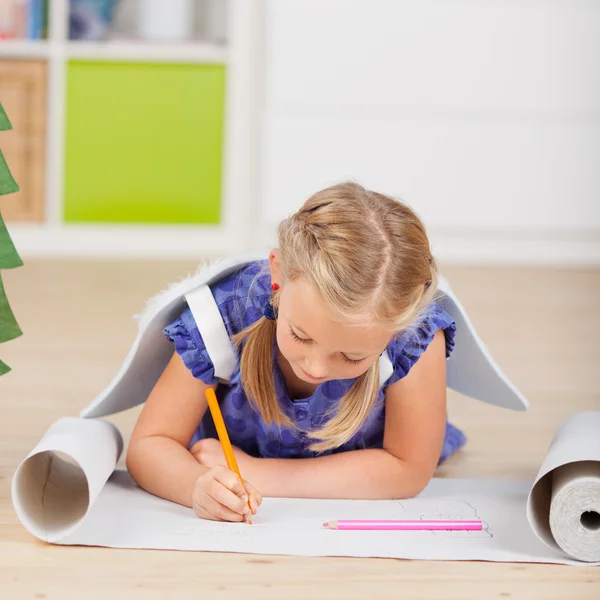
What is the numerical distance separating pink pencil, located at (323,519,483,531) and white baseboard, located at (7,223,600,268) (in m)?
2.48

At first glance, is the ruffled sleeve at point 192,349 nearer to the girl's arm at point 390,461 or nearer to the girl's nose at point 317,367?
the girl's arm at point 390,461

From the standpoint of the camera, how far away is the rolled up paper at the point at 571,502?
1220 millimetres

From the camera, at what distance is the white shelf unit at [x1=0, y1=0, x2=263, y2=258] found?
3654 millimetres

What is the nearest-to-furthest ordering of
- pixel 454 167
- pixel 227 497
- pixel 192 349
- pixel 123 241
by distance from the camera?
1. pixel 227 497
2. pixel 192 349
3. pixel 123 241
4. pixel 454 167

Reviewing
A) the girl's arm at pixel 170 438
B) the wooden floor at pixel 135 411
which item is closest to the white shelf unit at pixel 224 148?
the wooden floor at pixel 135 411

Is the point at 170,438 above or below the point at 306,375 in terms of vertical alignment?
below

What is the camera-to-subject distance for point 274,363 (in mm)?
1380

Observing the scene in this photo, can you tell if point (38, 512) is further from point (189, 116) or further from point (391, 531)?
point (189, 116)

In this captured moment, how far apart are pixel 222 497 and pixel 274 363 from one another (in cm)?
19

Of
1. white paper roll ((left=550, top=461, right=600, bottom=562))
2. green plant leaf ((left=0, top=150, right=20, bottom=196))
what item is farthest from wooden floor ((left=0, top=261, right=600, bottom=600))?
green plant leaf ((left=0, top=150, right=20, bottom=196))

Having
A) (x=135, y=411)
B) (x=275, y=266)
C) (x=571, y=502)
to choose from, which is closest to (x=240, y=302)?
(x=275, y=266)

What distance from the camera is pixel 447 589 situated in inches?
45.2

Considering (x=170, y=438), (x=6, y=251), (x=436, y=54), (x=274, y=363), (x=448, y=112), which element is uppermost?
(x=436, y=54)

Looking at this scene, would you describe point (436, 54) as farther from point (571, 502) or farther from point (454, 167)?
point (571, 502)
